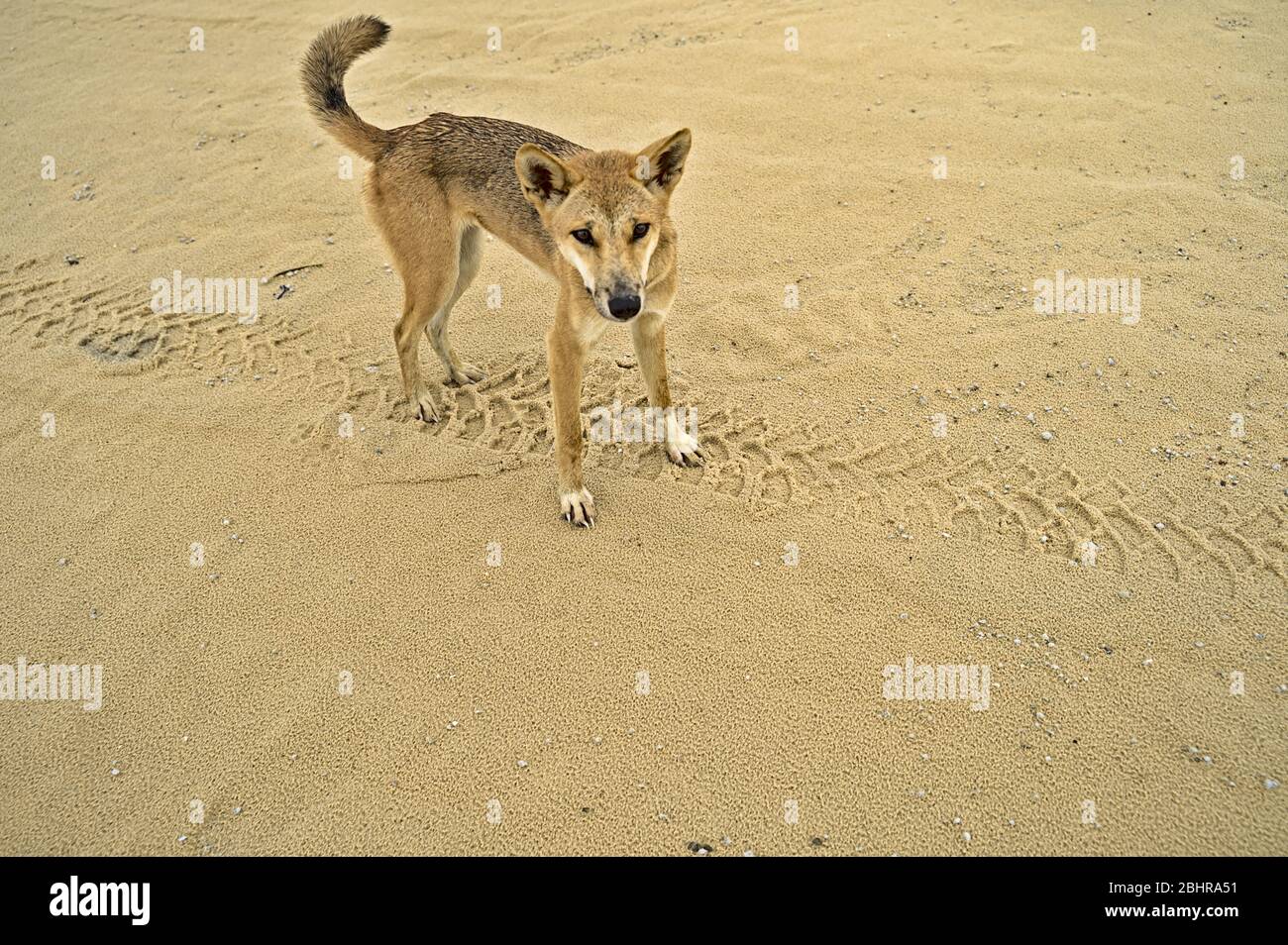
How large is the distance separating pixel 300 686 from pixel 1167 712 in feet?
10.7

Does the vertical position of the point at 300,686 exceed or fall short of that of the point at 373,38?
it falls short

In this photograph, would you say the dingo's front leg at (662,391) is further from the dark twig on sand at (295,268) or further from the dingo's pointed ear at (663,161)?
the dark twig on sand at (295,268)

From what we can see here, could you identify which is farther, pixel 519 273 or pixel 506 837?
pixel 519 273

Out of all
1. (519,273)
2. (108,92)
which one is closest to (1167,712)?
(519,273)

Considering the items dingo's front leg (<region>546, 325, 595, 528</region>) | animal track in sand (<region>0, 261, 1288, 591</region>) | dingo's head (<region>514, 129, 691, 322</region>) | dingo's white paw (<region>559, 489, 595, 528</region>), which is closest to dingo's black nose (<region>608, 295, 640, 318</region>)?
dingo's head (<region>514, 129, 691, 322</region>)

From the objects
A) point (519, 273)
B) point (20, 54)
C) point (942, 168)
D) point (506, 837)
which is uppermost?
point (20, 54)

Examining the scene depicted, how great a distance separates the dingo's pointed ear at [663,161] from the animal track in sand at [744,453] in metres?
1.36

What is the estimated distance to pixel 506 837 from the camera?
2691 millimetres

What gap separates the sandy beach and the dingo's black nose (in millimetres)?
1105

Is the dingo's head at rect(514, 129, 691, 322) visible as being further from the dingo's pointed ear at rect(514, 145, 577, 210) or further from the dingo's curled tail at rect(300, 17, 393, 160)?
the dingo's curled tail at rect(300, 17, 393, 160)

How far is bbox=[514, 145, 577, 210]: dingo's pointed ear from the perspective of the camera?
325 cm

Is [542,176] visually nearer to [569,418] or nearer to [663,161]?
[663,161]

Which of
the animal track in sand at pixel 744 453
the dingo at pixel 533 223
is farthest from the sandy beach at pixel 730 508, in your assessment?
the dingo at pixel 533 223

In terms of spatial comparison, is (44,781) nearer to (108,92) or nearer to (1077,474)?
(1077,474)
